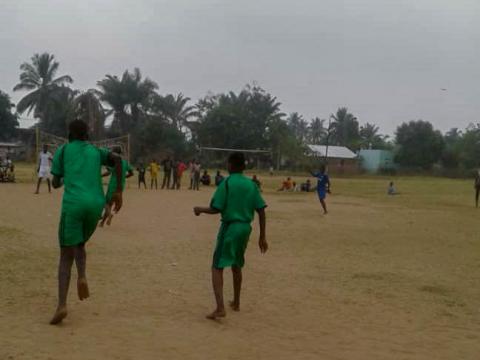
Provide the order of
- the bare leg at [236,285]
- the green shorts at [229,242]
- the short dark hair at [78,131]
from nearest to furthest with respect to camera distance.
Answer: the short dark hair at [78,131], the green shorts at [229,242], the bare leg at [236,285]

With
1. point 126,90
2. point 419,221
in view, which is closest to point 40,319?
point 419,221

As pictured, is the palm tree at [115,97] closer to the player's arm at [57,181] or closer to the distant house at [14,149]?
the distant house at [14,149]

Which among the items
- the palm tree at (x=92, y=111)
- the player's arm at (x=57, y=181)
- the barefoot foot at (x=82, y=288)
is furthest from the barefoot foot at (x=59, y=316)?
the palm tree at (x=92, y=111)

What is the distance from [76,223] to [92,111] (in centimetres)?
5784

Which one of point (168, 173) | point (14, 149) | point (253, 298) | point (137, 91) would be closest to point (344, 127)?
point (137, 91)

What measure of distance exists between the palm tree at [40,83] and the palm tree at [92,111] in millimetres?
4490

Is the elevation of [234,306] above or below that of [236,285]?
below

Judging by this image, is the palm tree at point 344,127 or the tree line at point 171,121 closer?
the tree line at point 171,121

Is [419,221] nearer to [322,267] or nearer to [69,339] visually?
[322,267]

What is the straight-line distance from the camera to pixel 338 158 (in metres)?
75.3

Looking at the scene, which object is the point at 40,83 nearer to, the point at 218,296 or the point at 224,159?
the point at 224,159

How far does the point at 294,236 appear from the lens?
1336 cm

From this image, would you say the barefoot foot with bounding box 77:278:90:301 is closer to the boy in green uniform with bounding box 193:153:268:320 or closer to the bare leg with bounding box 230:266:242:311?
the boy in green uniform with bounding box 193:153:268:320

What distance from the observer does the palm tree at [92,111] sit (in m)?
60.2
